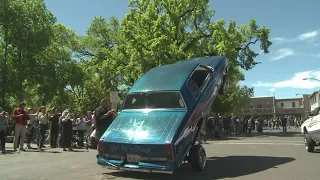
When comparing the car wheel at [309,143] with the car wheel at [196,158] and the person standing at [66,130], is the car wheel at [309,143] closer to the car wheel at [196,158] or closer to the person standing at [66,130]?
the car wheel at [196,158]

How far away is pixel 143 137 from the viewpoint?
27.7ft

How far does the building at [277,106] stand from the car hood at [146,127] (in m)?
102

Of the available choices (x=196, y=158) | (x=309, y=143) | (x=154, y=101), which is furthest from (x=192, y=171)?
(x=309, y=143)

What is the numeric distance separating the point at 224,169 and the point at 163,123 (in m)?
2.26

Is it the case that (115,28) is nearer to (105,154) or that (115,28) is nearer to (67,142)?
(67,142)

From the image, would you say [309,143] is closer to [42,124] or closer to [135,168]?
[135,168]

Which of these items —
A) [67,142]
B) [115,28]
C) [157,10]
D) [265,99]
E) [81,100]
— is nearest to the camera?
[67,142]

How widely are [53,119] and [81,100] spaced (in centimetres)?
4214

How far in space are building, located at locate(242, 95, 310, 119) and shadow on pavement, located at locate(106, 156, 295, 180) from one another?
99451 millimetres

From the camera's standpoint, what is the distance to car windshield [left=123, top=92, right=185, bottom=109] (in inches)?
370

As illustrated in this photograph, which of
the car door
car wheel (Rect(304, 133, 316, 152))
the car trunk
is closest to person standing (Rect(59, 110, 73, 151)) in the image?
the car trunk

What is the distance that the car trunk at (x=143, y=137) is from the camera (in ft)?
26.7

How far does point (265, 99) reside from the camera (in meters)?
113

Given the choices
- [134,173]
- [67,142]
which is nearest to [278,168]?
[134,173]
